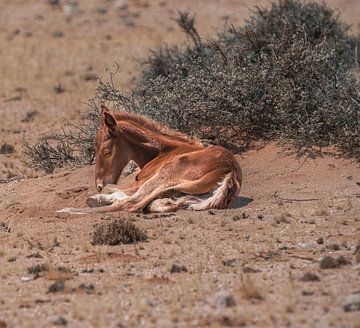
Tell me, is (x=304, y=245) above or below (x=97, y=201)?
above

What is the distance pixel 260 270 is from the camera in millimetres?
8898

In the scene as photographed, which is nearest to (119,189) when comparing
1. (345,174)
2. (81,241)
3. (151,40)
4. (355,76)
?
(81,241)

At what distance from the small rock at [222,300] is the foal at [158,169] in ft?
11.8

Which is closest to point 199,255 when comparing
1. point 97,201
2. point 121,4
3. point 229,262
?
point 229,262

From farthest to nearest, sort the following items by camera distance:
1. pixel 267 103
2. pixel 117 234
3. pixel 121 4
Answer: pixel 121 4 < pixel 267 103 < pixel 117 234

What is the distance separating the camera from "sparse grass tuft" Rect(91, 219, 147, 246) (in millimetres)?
10117

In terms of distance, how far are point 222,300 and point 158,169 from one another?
14.3 ft

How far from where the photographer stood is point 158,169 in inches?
466

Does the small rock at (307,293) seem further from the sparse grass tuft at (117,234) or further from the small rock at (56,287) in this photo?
the sparse grass tuft at (117,234)

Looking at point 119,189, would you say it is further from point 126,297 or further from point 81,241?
point 126,297

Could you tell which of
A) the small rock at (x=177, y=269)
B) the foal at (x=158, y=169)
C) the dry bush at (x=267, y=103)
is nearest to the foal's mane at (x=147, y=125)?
the foal at (x=158, y=169)

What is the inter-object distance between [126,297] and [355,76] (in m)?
7.80

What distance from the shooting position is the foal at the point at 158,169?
37.3 feet

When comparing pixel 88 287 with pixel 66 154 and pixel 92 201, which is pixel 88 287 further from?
pixel 66 154
